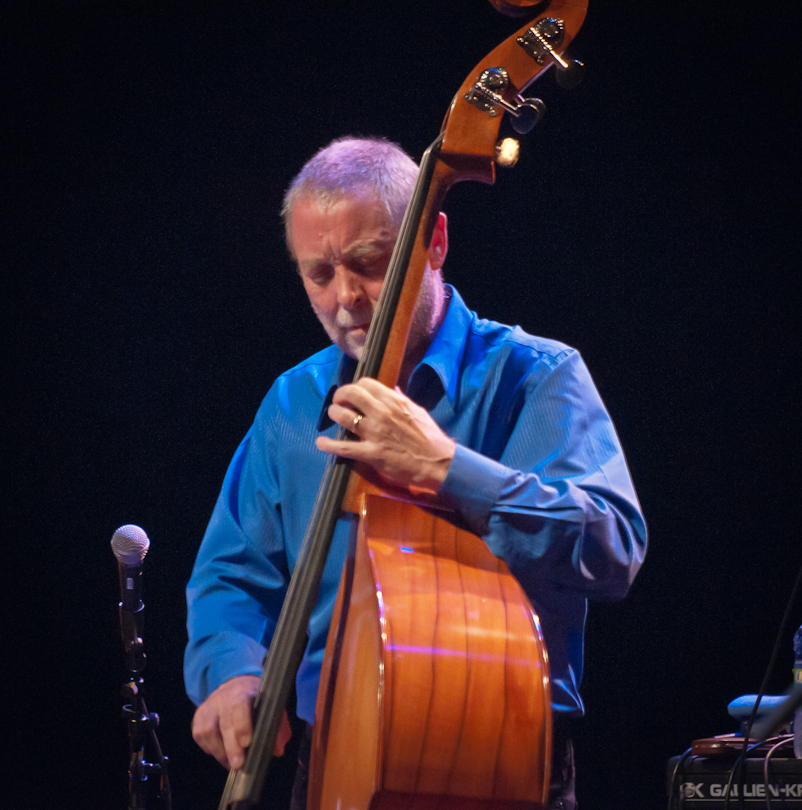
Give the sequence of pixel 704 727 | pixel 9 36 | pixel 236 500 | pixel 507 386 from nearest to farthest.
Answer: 1. pixel 507 386
2. pixel 236 500
3. pixel 704 727
4. pixel 9 36

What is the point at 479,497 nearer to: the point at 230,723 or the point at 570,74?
the point at 230,723

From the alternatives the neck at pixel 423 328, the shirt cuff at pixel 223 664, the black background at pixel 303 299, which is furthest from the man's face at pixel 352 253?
the black background at pixel 303 299

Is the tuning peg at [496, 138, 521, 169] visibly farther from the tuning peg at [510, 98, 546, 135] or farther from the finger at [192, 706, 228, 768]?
the finger at [192, 706, 228, 768]

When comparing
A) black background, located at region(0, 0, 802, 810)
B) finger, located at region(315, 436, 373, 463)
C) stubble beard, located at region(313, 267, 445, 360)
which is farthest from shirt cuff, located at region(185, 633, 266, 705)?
black background, located at region(0, 0, 802, 810)

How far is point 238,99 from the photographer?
12.6 ft

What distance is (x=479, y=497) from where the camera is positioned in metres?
1.28

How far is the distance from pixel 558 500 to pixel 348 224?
67 centimetres

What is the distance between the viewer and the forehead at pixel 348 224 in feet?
5.30

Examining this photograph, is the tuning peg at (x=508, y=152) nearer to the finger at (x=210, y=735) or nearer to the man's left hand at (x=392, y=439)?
the man's left hand at (x=392, y=439)

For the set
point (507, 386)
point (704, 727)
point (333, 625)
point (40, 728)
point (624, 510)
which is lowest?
point (40, 728)

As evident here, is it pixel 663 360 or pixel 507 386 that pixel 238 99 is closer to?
pixel 663 360

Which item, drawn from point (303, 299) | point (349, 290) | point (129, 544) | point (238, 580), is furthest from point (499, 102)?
point (303, 299)

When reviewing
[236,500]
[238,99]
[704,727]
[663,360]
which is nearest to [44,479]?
[238,99]

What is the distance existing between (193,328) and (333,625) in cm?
268
